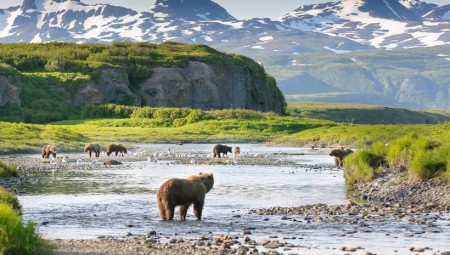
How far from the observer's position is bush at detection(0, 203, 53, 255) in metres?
17.5

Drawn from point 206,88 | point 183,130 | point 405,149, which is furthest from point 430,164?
point 206,88

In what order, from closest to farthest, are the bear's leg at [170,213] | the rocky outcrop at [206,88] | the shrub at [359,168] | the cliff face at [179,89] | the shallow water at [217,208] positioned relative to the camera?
the shallow water at [217,208] → the bear's leg at [170,213] → the shrub at [359,168] → the cliff face at [179,89] → the rocky outcrop at [206,88]

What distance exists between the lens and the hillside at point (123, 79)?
400 ft

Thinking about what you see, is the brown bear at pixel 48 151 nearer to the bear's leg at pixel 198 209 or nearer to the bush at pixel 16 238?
the bear's leg at pixel 198 209

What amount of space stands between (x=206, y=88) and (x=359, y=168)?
116529mm

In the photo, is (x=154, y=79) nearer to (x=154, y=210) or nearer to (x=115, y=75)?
(x=115, y=75)

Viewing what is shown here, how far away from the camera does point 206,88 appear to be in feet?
511

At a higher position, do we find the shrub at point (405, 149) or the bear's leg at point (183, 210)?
the shrub at point (405, 149)

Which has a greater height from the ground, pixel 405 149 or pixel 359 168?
pixel 405 149

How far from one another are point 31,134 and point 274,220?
54.6 m

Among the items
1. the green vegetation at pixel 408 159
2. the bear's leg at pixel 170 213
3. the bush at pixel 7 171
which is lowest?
the bear's leg at pixel 170 213

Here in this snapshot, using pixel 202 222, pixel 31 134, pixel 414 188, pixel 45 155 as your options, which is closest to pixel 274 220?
pixel 202 222

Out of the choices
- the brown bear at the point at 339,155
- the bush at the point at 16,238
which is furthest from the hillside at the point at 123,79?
the bush at the point at 16,238

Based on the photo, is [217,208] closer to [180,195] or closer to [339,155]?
[180,195]
